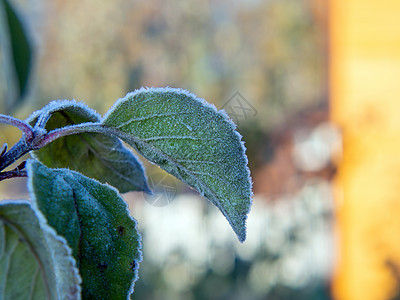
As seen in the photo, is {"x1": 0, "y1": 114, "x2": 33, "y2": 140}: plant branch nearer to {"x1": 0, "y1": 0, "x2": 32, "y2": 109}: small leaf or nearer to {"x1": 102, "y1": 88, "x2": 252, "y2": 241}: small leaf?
{"x1": 102, "y1": 88, "x2": 252, "y2": 241}: small leaf

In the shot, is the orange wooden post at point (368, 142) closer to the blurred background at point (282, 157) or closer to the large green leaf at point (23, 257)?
the blurred background at point (282, 157)

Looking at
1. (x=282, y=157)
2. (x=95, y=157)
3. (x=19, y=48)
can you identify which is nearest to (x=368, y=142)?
(x=282, y=157)

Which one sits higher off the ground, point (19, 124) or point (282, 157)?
point (282, 157)

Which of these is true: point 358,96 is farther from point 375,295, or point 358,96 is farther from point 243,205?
point 243,205

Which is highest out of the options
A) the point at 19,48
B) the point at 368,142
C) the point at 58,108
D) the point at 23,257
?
the point at 368,142

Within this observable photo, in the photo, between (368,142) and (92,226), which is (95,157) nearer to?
(92,226)

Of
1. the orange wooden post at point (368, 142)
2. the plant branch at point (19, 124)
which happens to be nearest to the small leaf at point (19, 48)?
the plant branch at point (19, 124)

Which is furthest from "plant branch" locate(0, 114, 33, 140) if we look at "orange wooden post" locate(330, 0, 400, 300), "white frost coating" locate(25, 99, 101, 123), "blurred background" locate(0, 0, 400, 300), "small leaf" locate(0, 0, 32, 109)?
"orange wooden post" locate(330, 0, 400, 300)

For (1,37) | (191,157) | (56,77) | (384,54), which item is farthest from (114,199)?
(56,77)
